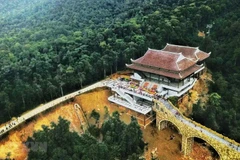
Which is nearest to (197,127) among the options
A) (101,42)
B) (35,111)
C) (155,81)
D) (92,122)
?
(155,81)

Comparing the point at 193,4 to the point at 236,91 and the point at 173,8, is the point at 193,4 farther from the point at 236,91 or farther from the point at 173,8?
the point at 236,91

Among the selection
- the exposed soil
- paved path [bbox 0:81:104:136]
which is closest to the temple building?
the exposed soil

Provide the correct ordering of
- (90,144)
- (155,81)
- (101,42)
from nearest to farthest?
1. (90,144)
2. (155,81)
3. (101,42)

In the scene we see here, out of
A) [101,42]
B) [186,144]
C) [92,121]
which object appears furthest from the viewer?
[101,42]

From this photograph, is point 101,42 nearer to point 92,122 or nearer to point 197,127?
point 92,122

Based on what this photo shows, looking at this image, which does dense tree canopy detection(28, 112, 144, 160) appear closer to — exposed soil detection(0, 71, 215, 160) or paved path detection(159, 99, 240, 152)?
exposed soil detection(0, 71, 215, 160)

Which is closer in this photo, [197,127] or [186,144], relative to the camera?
[197,127]

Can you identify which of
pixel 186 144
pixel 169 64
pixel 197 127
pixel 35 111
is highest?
pixel 169 64

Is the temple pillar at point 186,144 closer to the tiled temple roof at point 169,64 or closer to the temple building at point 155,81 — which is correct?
the temple building at point 155,81
